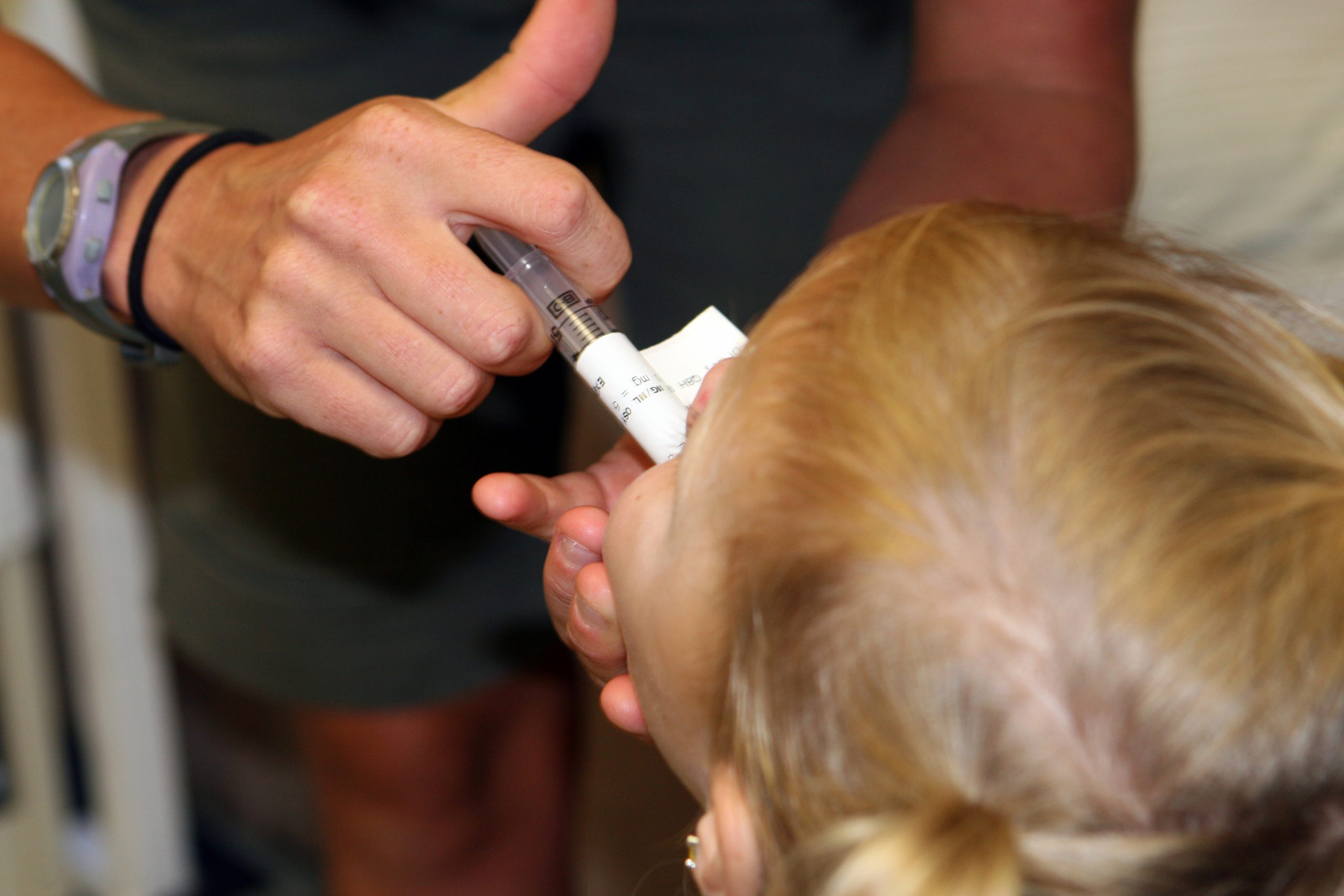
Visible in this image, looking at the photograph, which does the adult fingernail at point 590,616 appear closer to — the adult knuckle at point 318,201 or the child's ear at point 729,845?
the child's ear at point 729,845

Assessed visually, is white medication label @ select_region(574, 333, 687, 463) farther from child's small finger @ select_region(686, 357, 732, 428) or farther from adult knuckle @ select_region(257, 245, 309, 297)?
adult knuckle @ select_region(257, 245, 309, 297)

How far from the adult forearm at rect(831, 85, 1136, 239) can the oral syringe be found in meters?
0.26

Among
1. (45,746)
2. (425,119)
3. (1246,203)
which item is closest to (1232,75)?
(1246,203)

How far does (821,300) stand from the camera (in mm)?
525

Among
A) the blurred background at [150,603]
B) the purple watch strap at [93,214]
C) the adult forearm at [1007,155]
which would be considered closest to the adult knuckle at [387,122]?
the purple watch strap at [93,214]

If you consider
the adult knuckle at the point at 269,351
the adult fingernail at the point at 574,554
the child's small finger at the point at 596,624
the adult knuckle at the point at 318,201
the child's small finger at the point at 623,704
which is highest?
the adult knuckle at the point at 318,201

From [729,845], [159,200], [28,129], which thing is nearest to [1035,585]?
[729,845]

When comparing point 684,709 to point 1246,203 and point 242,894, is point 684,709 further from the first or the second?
point 242,894

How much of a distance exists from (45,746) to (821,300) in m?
1.12

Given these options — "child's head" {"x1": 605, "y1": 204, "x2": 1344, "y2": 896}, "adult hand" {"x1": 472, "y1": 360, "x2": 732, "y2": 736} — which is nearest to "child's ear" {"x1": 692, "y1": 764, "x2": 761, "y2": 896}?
"child's head" {"x1": 605, "y1": 204, "x2": 1344, "y2": 896}

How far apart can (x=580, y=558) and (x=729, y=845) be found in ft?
0.59

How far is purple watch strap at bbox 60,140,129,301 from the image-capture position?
2.26ft

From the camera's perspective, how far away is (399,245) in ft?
1.86

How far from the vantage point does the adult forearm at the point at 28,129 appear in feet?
2.47
